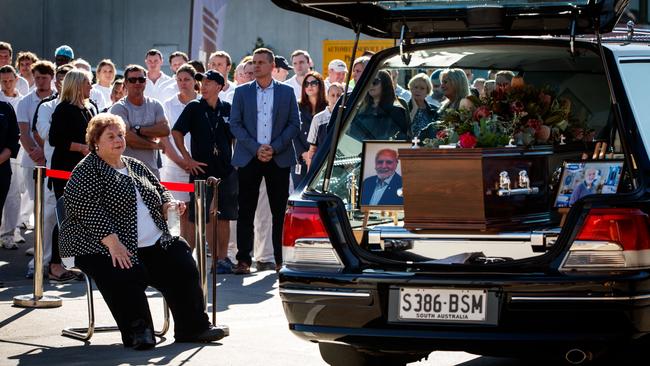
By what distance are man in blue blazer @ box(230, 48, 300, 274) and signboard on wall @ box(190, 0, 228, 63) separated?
194 inches

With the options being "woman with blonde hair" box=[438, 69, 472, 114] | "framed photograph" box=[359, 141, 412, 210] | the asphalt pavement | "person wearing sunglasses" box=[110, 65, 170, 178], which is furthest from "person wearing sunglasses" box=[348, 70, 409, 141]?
"person wearing sunglasses" box=[110, 65, 170, 178]

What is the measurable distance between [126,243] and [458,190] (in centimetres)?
257

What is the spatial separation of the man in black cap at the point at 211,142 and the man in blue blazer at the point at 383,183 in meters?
5.53

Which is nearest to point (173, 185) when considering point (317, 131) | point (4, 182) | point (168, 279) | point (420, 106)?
point (168, 279)

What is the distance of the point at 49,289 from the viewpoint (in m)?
11.3

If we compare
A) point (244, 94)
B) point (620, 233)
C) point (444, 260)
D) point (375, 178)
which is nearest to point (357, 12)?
point (375, 178)

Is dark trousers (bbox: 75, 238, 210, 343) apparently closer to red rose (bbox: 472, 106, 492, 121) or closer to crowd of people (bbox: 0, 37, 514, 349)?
crowd of people (bbox: 0, 37, 514, 349)

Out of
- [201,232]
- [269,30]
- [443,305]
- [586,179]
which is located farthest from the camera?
[269,30]

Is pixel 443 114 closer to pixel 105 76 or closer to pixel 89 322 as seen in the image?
pixel 89 322

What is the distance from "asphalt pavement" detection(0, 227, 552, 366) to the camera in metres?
7.96

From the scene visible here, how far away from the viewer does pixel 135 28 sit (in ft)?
158

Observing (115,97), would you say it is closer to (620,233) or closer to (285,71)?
(285,71)

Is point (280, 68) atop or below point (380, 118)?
atop

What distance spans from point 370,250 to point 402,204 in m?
0.69
